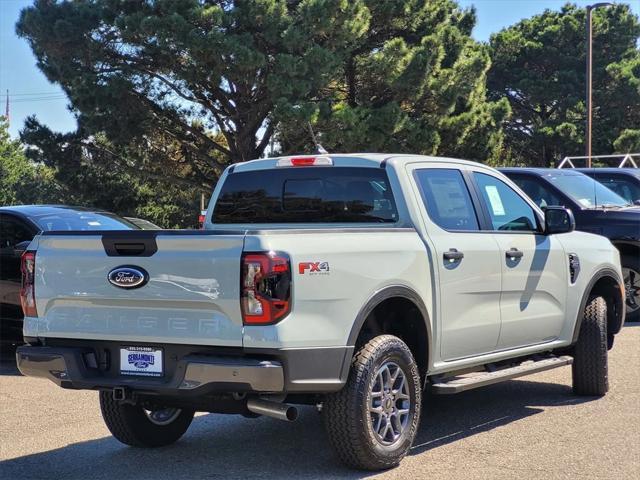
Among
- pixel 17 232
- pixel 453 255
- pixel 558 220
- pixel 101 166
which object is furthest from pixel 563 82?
pixel 453 255

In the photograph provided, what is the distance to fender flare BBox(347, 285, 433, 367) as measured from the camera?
4.79 m

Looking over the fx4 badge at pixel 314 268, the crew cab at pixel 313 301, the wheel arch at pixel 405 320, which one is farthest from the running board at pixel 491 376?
the fx4 badge at pixel 314 268

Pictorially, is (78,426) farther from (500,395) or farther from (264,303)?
(500,395)

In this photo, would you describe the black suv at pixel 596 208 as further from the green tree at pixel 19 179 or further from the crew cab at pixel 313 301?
the green tree at pixel 19 179

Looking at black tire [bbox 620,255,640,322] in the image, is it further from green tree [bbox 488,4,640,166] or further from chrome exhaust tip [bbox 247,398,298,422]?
green tree [bbox 488,4,640,166]

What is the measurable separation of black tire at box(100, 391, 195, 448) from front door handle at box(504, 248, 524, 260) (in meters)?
2.64

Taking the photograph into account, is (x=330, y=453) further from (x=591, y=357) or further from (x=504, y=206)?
(x=591, y=357)

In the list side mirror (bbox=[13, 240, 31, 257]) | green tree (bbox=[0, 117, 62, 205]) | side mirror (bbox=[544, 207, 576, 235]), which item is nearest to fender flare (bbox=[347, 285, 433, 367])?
side mirror (bbox=[544, 207, 576, 235])

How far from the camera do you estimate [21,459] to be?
553 cm

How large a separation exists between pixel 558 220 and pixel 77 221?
17.1ft

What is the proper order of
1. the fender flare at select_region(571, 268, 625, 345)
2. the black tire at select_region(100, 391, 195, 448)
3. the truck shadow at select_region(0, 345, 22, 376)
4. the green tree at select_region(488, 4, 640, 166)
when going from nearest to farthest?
the black tire at select_region(100, 391, 195, 448) < the fender flare at select_region(571, 268, 625, 345) < the truck shadow at select_region(0, 345, 22, 376) < the green tree at select_region(488, 4, 640, 166)

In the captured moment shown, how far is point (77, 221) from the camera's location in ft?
30.5

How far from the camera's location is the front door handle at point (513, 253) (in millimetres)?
6180

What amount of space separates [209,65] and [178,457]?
64.2ft
